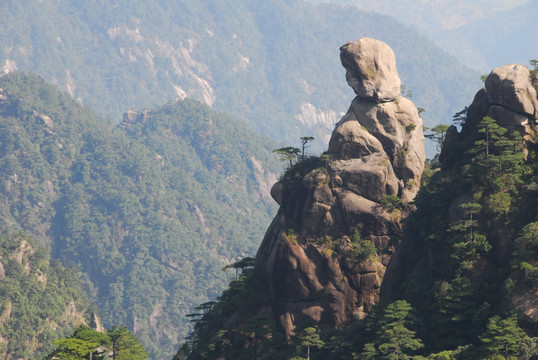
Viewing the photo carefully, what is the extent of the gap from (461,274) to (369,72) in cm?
2925

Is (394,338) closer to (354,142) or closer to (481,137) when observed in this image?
(481,137)

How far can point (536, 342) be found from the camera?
69875mm

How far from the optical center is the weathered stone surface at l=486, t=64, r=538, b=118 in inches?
3371

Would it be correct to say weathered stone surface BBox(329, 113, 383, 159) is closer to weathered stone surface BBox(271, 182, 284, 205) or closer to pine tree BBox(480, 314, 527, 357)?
weathered stone surface BBox(271, 182, 284, 205)

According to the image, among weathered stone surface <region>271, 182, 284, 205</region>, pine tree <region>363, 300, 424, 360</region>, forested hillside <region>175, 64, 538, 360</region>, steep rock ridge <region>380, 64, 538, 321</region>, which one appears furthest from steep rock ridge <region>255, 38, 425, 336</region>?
pine tree <region>363, 300, 424, 360</region>

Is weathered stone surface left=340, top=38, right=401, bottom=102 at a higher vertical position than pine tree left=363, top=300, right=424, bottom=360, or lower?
higher

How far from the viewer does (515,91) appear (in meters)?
85.6

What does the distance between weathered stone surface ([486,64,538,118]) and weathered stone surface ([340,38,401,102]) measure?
17.1m

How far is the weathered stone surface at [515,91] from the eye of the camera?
8562cm

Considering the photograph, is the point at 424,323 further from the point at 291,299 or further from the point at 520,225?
the point at 291,299

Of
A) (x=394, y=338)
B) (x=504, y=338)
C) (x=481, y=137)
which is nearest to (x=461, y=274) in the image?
(x=394, y=338)

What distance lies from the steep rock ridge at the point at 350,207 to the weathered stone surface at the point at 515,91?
55.8 ft

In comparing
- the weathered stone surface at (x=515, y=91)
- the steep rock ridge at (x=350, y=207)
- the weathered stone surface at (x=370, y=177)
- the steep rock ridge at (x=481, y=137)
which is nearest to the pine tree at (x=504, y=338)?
the steep rock ridge at (x=481, y=137)

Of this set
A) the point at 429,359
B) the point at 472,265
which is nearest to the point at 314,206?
the point at 472,265
